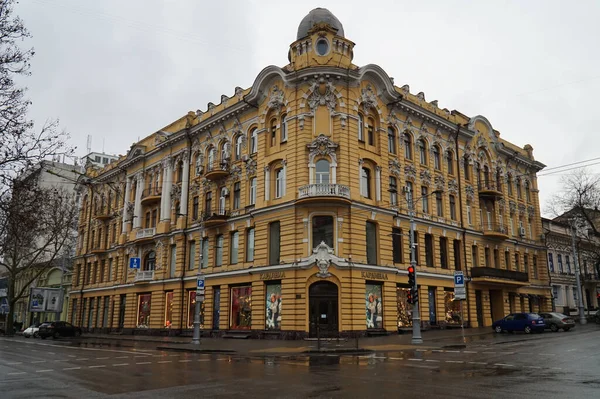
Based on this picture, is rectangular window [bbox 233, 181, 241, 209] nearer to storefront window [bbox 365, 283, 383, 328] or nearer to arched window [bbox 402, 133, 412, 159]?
storefront window [bbox 365, 283, 383, 328]

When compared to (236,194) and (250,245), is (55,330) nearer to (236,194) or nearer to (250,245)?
(236,194)

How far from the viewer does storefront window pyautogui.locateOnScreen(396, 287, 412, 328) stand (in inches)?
1299

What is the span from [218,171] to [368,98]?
12.3m

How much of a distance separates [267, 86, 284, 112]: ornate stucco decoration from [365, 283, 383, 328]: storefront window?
1336cm

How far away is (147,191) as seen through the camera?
46062 mm

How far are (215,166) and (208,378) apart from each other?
2615 centimetres

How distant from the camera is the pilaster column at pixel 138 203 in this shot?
4638 cm

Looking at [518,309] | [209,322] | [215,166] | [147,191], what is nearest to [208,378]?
[209,322]

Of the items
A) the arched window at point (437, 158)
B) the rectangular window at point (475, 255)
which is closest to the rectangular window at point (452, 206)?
the arched window at point (437, 158)

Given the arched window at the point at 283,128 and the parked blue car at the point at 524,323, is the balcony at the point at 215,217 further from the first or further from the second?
the parked blue car at the point at 524,323

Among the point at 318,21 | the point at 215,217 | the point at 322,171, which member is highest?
the point at 318,21

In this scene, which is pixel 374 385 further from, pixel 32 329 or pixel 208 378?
pixel 32 329

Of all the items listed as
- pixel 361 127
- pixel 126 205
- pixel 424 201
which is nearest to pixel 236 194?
pixel 361 127

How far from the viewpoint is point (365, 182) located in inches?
1292
